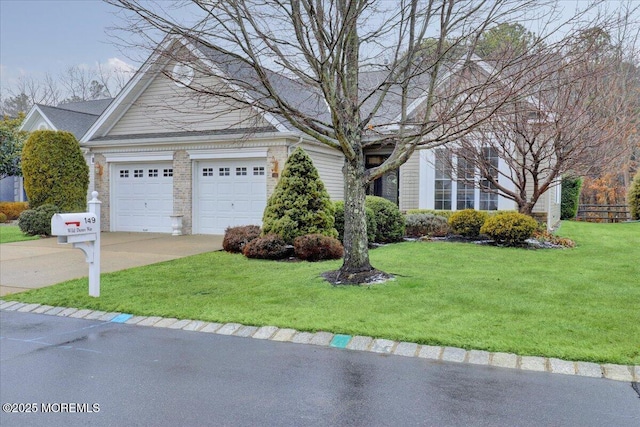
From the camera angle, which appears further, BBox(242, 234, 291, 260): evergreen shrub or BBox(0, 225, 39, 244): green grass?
BBox(0, 225, 39, 244): green grass

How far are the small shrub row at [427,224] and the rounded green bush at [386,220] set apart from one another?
2.96ft

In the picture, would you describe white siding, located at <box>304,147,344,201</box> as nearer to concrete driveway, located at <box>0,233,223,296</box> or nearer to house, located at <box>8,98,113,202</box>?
concrete driveway, located at <box>0,233,223,296</box>

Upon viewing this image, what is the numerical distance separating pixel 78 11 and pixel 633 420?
550 inches

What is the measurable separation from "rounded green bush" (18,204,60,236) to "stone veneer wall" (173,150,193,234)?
367 centimetres

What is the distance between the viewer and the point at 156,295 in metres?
6.83

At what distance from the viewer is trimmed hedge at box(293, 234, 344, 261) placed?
961 centimetres

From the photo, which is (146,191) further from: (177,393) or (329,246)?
(177,393)

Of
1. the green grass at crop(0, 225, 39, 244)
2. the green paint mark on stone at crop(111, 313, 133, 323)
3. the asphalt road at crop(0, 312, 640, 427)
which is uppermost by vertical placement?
the green grass at crop(0, 225, 39, 244)

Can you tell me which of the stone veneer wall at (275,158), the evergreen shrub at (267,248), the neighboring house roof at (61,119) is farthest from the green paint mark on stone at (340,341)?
the neighboring house roof at (61,119)

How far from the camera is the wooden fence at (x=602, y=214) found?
23344 mm

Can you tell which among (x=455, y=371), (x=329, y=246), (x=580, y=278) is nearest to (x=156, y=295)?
(x=329, y=246)

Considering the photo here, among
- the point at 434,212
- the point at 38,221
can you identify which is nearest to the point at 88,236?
the point at 38,221

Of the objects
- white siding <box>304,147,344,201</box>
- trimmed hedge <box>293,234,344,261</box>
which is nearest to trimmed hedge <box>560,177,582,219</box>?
white siding <box>304,147,344,201</box>

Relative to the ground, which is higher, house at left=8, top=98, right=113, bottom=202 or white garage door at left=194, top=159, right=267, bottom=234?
house at left=8, top=98, right=113, bottom=202
